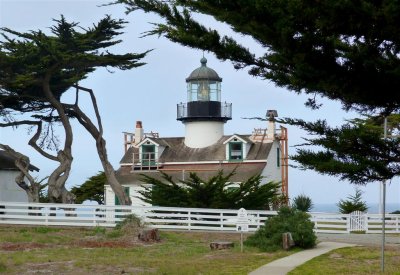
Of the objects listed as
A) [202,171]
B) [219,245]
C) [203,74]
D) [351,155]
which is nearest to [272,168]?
[202,171]

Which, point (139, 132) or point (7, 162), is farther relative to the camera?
point (139, 132)

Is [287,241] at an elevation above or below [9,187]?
below

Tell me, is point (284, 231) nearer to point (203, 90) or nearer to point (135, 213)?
point (135, 213)

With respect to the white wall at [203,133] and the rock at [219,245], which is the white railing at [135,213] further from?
the white wall at [203,133]

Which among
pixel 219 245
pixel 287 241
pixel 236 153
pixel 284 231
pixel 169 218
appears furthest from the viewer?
pixel 236 153

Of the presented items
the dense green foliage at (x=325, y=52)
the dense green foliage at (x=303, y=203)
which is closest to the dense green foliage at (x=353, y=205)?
the dense green foliage at (x=303, y=203)

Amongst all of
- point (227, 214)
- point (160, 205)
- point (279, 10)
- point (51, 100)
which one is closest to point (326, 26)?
point (279, 10)

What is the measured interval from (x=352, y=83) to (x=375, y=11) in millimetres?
1426

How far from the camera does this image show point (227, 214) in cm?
3017

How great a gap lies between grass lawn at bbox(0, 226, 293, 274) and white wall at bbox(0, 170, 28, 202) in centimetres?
985

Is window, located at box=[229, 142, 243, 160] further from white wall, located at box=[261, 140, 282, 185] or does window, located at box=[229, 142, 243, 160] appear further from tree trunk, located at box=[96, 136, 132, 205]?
tree trunk, located at box=[96, 136, 132, 205]

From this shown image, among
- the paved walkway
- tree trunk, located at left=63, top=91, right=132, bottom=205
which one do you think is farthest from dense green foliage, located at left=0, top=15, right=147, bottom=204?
the paved walkway

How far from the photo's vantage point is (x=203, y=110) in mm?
41781

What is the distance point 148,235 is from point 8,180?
51.8ft
